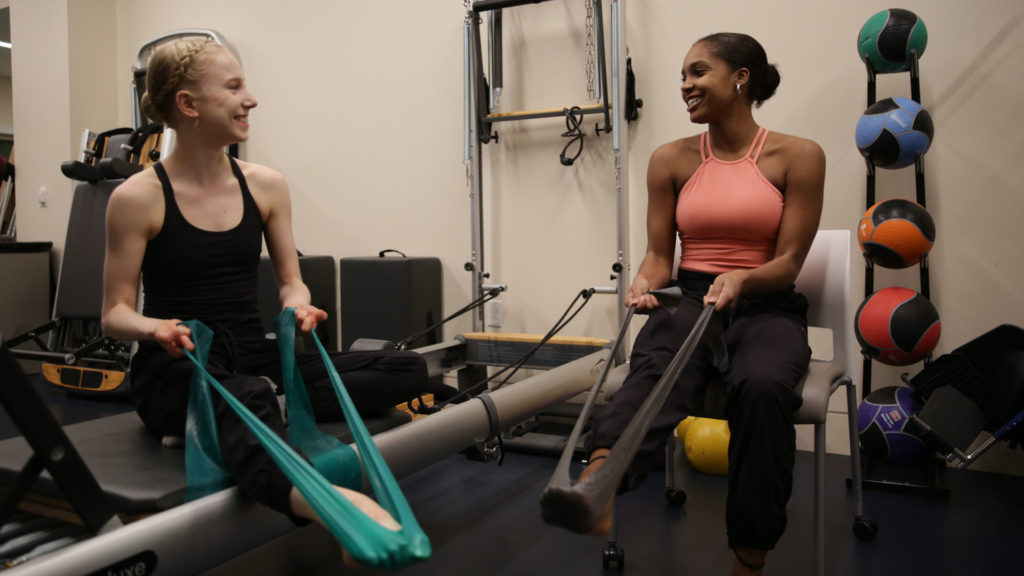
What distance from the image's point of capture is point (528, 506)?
6.94 ft

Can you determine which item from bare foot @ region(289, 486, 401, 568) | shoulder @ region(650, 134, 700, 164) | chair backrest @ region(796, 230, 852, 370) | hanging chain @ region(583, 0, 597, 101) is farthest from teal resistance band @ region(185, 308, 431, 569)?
hanging chain @ region(583, 0, 597, 101)

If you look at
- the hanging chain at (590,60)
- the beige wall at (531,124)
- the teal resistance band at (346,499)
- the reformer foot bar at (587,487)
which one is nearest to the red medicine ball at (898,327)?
the beige wall at (531,124)

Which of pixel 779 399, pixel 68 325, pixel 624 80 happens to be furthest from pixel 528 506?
pixel 68 325

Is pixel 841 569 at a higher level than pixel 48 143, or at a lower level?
lower

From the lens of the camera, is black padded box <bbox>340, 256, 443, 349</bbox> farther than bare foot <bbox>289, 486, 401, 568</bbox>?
Yes

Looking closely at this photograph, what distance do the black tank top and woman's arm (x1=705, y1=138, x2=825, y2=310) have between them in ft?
3.71

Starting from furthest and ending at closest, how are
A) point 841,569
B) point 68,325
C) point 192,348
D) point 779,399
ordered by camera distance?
point 68,325 → point 841,569 → point 779,399 → point 192,348

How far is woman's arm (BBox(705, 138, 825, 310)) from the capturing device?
158 centimetres

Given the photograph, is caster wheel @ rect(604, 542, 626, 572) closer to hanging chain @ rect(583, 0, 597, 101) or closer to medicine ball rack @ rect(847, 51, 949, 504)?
medicine ball rack @ rect(847, 51, 949, 504)

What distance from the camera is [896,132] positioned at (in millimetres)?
2166

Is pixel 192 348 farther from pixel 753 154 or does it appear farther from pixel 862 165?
pixel 862 165

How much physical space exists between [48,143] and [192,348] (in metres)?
4.42

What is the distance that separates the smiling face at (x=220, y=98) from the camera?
148cm

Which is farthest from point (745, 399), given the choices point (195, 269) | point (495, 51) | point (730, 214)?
point (495, 51)
